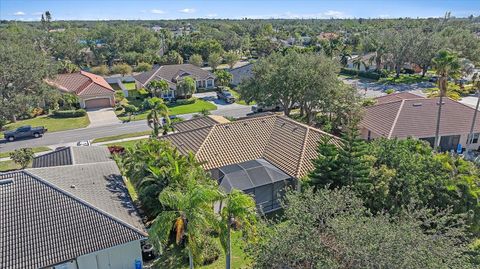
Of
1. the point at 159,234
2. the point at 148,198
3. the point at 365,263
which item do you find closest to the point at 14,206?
the point at 148,198

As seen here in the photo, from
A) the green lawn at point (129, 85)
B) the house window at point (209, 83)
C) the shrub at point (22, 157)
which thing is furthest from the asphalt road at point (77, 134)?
the green lawn at point (129, 85)

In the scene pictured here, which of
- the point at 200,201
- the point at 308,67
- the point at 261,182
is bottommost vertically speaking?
the point at 261,182

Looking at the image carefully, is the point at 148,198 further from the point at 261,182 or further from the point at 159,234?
the point at 261,182

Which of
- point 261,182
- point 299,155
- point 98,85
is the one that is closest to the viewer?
point 261,182

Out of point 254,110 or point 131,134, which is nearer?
point 131,134

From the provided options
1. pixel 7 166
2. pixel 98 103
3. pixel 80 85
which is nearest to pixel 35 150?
pixel 7 166

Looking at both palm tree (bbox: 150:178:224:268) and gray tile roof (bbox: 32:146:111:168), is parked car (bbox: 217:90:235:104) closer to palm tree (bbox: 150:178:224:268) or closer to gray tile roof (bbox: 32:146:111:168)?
gray tile roof (bbox: 32:146:111:168)
